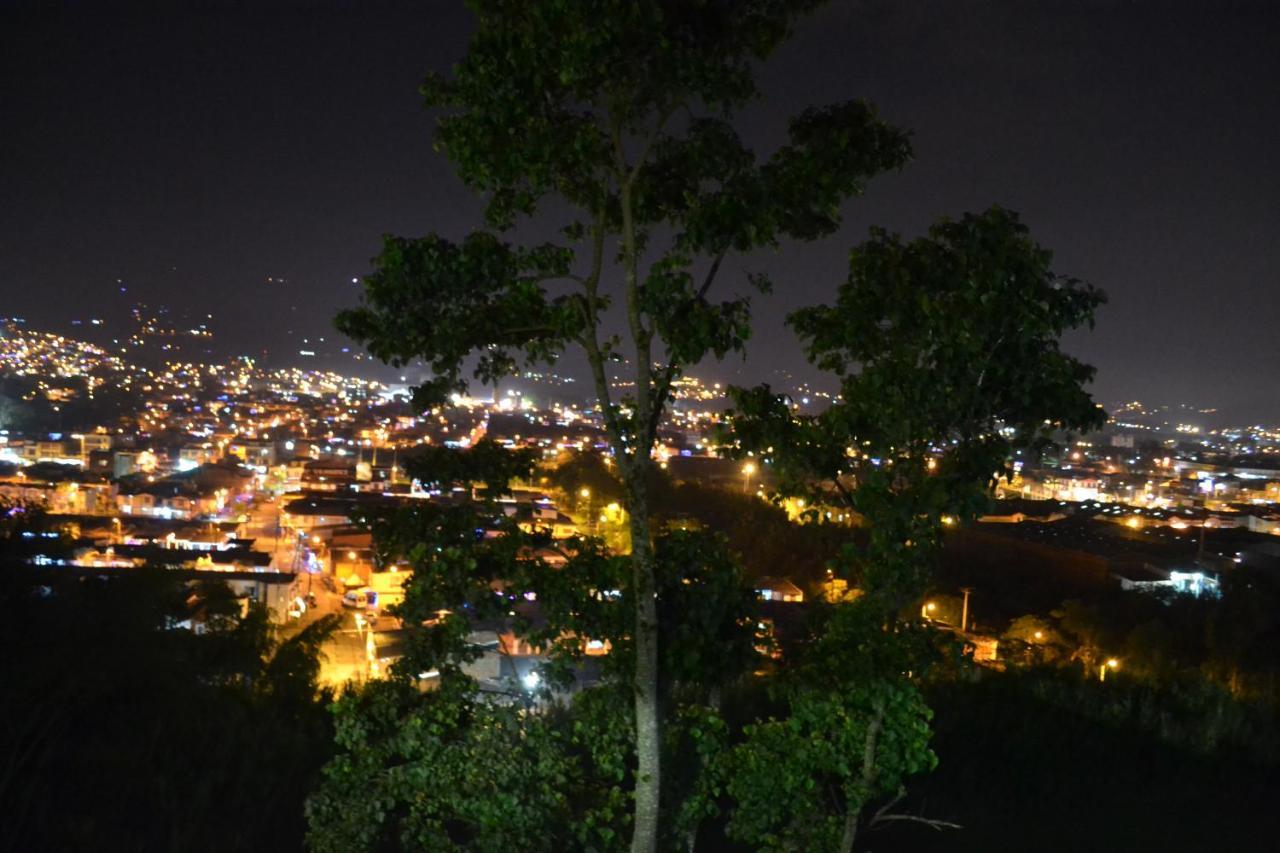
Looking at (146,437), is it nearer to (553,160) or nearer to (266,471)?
(266,471)

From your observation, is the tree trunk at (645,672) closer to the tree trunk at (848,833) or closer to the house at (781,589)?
the tree trunk at (848,833)

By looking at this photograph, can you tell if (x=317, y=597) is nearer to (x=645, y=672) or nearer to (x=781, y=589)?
(x=781, y=589)

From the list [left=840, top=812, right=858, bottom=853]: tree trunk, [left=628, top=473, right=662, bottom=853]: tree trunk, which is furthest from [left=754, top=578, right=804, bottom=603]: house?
[left=628, top=473, right=662, bottom=853]: tree trunk

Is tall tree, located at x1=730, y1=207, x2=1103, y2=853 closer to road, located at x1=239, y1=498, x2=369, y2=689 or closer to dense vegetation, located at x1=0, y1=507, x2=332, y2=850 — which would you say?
road, located at x1=239, y1=498, x2=369, y2=689

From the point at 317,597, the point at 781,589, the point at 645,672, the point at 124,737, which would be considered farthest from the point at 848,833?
the point at 317,597

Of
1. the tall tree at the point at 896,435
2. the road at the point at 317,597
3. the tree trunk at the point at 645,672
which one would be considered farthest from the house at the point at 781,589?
the tree trunk at the point at 645,672

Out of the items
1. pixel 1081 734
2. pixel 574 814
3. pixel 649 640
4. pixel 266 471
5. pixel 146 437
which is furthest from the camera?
pixel 146 437

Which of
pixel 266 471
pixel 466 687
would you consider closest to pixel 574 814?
pixel 466 687

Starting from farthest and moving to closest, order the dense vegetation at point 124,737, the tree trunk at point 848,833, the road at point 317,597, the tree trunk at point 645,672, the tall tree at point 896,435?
the road at point 317,597 < the dense vegetation at point 124,737 < the tree trunk at point 848,833 < the tree trunk at point 645,672 < the tall tree at point 896,435

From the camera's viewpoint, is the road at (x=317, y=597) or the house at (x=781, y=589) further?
the house at (x=781, y=589)
